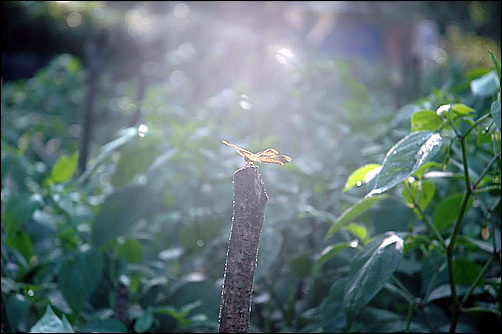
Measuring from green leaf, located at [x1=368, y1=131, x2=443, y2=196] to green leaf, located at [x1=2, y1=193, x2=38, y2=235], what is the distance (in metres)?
0.72

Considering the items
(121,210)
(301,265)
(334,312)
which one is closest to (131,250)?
(121,210)

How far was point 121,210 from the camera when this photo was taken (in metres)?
1.28

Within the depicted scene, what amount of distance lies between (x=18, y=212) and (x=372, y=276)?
2.33 ft

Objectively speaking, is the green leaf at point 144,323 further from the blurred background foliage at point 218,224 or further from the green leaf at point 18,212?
the green leaf at point 18,212

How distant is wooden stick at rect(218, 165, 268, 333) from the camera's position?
65cm

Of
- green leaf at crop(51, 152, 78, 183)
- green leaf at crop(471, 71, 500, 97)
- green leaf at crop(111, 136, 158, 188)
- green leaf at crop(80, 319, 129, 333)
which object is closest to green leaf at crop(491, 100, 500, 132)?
green leaf at crop(471, 71, 500, 97)

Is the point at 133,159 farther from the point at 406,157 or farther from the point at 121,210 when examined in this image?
the point at 406,157

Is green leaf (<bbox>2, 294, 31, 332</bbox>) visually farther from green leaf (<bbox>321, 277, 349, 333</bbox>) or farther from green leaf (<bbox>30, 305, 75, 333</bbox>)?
green leaf (<bbox>321, 277, 349, 333</bbox>)

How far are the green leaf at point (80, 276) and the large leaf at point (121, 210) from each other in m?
0.03

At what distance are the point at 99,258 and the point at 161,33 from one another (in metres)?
8.70

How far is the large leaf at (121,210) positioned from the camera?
4.06 ft

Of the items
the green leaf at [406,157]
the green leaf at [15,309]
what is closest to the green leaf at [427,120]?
the green leaf at [406,157]

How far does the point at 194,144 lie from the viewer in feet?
5.08

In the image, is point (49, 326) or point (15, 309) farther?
point (15, 309)
